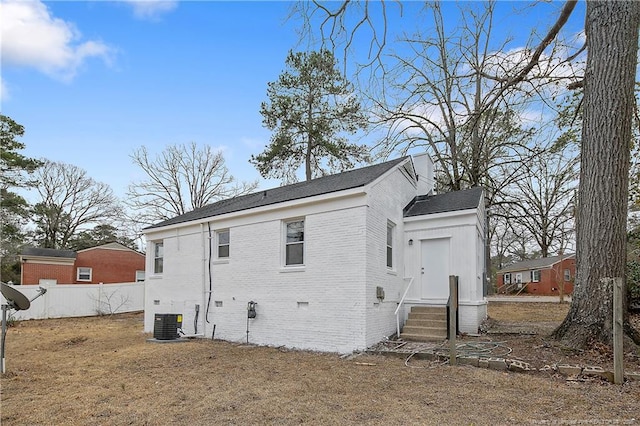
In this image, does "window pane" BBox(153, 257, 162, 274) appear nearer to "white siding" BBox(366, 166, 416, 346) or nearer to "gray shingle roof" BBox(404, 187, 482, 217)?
"white siding" BBox(366, 166, 416, 346)

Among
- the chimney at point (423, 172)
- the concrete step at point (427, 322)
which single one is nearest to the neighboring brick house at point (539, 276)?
the chimney at point (423, 172)

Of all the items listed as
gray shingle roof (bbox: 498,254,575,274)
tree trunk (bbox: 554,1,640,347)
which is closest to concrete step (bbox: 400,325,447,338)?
tree trunk (bbox: 554,1,640,347)

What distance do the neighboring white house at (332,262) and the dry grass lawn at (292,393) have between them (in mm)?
1302

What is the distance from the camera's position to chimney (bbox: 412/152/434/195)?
14.5 m

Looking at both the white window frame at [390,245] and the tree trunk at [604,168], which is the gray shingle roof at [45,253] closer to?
the white window frame at [390,245]

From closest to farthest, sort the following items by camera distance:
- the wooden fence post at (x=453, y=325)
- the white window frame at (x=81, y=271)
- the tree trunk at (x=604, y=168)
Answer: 1. the wooden fence post at (x=453, y=325)
2. the tree trunk at (x=604, y=168)
3. the white window frame at (x=81, y=271)

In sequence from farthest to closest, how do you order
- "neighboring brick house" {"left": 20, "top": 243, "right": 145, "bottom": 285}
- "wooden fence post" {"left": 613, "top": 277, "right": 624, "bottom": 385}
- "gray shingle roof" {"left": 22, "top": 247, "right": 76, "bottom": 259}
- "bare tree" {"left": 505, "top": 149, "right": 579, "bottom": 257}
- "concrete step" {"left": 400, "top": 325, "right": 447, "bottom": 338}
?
1. "neighboring brick house" {"left": 20, "top": 243, "right": 145, "bottom": 285}
2. "gray shingle roof" {"left": 22, "top": 247, "right": 76, "bottom": 259}
3. "bare tree" {"left": 505, "top": 149, "right": 579, "bottom": 257}
4. "concrete step" {"left": 400, "top": 325, "right": 447, "bottom": 338}
5. "wooden fence post" {"left": 613, "top": 277, "right": 624, "bottom": 385}

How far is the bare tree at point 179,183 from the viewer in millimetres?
32281

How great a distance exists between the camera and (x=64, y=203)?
1409 inches

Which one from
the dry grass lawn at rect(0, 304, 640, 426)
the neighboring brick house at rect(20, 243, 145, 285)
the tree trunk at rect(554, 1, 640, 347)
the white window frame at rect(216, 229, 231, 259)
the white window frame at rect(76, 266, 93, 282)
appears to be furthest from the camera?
the white window frame at rect(76, 266, 93, 282)

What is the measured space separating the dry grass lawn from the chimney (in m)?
7.17

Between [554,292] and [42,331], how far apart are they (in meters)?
36.7

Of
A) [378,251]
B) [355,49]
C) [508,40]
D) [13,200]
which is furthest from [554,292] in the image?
[13,200]

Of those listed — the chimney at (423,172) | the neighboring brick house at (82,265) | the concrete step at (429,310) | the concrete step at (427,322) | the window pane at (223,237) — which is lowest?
the concrete step at (427,322)
